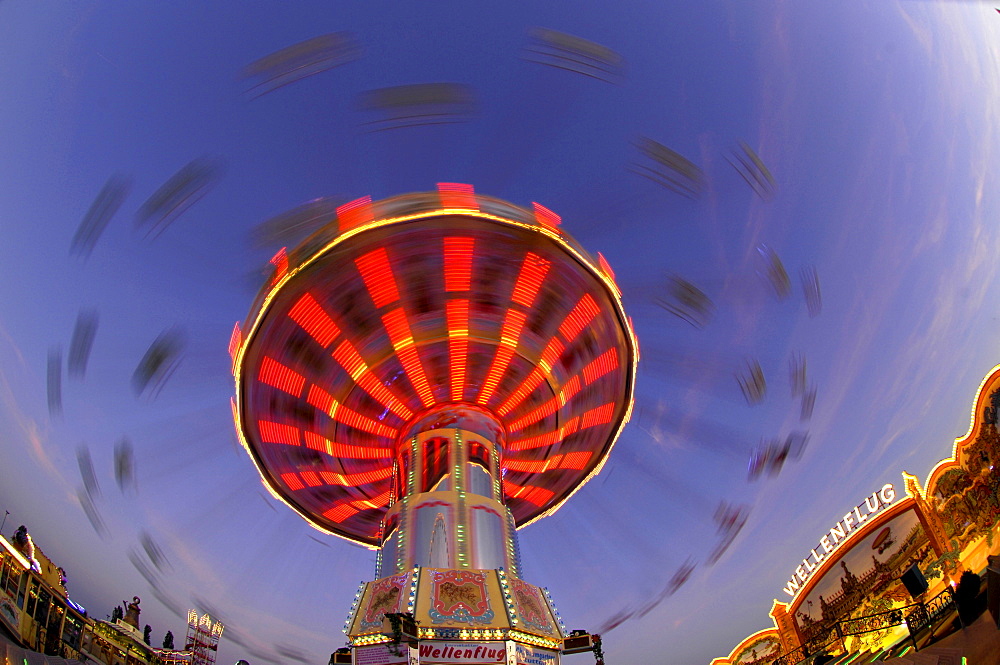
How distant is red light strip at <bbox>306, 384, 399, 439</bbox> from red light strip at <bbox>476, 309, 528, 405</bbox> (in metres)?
2.20

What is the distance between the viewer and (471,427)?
13.4 metres

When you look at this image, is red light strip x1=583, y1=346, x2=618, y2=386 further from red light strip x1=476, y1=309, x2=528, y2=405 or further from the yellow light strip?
the yellow light strip

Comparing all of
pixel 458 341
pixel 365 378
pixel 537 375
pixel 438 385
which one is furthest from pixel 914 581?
pixel 365 378

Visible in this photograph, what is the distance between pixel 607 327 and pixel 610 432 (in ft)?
10.0

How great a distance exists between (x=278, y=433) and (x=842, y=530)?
21941 mm

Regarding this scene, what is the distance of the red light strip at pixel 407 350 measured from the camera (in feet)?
41.4

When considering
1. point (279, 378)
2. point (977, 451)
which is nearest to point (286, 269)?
point (279, 378)

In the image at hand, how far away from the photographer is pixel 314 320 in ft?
40.5

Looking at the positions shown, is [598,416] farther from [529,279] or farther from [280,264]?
[280,264]

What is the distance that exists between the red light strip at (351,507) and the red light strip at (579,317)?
6480mm

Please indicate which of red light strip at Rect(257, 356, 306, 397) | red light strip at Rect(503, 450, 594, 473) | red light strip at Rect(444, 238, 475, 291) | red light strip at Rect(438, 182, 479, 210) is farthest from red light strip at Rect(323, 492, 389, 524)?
red light strip at Rect(438, 182, 479, 210)

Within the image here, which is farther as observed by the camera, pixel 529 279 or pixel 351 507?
pixel 351 507

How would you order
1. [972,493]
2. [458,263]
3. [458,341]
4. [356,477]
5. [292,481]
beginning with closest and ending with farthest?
[458,263] → [458,341] → [292,481] → [356,477] → [972,493]

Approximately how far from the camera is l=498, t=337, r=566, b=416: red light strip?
1336 centimetres
